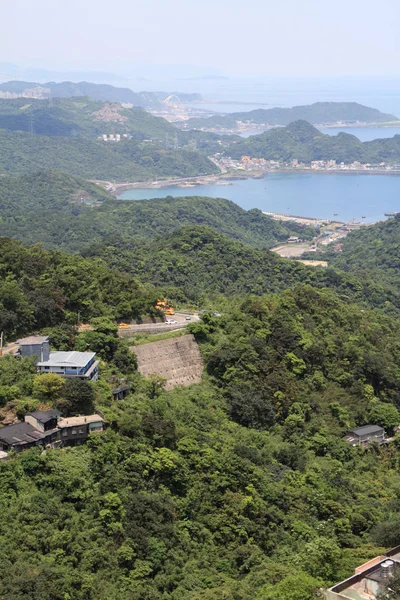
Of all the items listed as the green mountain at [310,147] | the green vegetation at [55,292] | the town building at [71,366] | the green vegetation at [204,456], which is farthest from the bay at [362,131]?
the town building at [71,366]

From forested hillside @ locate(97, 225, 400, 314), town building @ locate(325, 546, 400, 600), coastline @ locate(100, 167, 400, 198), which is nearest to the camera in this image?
town building @ locate(325, 546, 400, 600)

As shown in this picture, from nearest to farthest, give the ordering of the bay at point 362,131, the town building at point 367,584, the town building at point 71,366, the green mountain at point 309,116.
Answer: the town building at point 367,584 < the town building at point 71,366 < the bay at point 362,131 < the green mountain at point 309,116

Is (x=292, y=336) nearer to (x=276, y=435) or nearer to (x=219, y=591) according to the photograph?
(x=276, y=435)

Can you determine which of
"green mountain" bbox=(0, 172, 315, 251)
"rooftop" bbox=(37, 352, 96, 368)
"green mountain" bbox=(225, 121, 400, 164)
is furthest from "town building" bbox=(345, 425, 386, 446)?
"green mountain" bbox=(225, 121, 400, 164)

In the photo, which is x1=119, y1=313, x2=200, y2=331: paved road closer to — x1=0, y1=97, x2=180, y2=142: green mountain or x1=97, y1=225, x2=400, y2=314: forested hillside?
x1=97, y1=225, x2=400, y2=314: forested hillside

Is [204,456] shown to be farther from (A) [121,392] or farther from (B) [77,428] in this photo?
(A) [121,392]

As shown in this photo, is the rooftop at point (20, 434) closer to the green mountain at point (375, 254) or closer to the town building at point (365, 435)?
the town building at point (365, 435)
